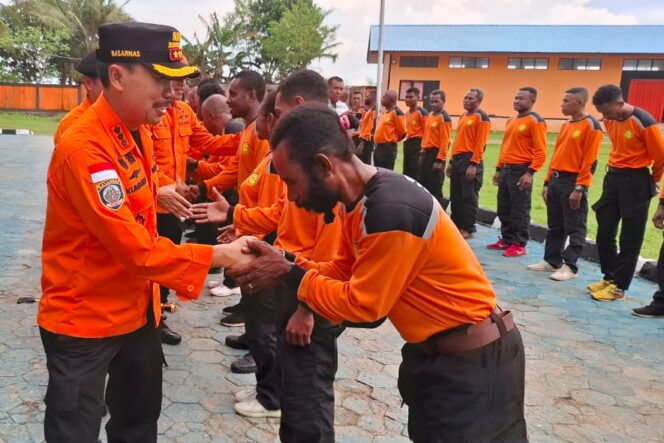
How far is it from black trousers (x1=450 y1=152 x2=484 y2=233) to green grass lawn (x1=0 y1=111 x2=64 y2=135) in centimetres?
1965

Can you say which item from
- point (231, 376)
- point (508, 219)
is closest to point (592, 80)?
point (508, 219)

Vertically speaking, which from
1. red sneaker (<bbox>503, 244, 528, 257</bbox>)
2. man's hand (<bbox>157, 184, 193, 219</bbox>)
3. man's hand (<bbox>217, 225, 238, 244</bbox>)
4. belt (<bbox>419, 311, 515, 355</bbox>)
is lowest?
red sneaker (<bbox>503, 244, 528, 257</bbox>)

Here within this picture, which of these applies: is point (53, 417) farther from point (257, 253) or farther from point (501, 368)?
point (501, 368)

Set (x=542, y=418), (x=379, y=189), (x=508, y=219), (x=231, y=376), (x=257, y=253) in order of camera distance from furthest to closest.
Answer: (x=508, y=219)
(x=231, y=376)
(x=542, y=418)
(x=257, y=253)
(x=379, y=189)

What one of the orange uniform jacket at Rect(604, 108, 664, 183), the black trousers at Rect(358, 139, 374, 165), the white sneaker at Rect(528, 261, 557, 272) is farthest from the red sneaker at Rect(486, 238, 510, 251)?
the black trousers at Rect(358, 139, 374, 165)

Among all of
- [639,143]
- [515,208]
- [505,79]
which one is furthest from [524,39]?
[639,143]

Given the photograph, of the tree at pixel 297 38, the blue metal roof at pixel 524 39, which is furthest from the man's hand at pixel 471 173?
the tree at pixel 297 38

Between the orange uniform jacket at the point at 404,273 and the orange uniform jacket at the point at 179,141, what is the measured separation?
7.38ft

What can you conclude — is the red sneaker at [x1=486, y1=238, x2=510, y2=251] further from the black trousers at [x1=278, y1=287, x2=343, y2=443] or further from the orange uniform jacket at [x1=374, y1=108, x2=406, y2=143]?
the black trousers at [x1=278, y1=287, x2=343, y2=443]

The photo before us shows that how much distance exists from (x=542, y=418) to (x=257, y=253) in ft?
7.72

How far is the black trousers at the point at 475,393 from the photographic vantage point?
1.92 metres

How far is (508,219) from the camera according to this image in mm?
7840

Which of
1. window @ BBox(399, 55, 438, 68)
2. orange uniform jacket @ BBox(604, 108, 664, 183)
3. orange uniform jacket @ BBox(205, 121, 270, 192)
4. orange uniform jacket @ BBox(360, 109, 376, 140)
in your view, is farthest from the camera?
window @ BBox(399, 55, 438, 68)

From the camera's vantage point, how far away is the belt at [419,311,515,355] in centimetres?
193
